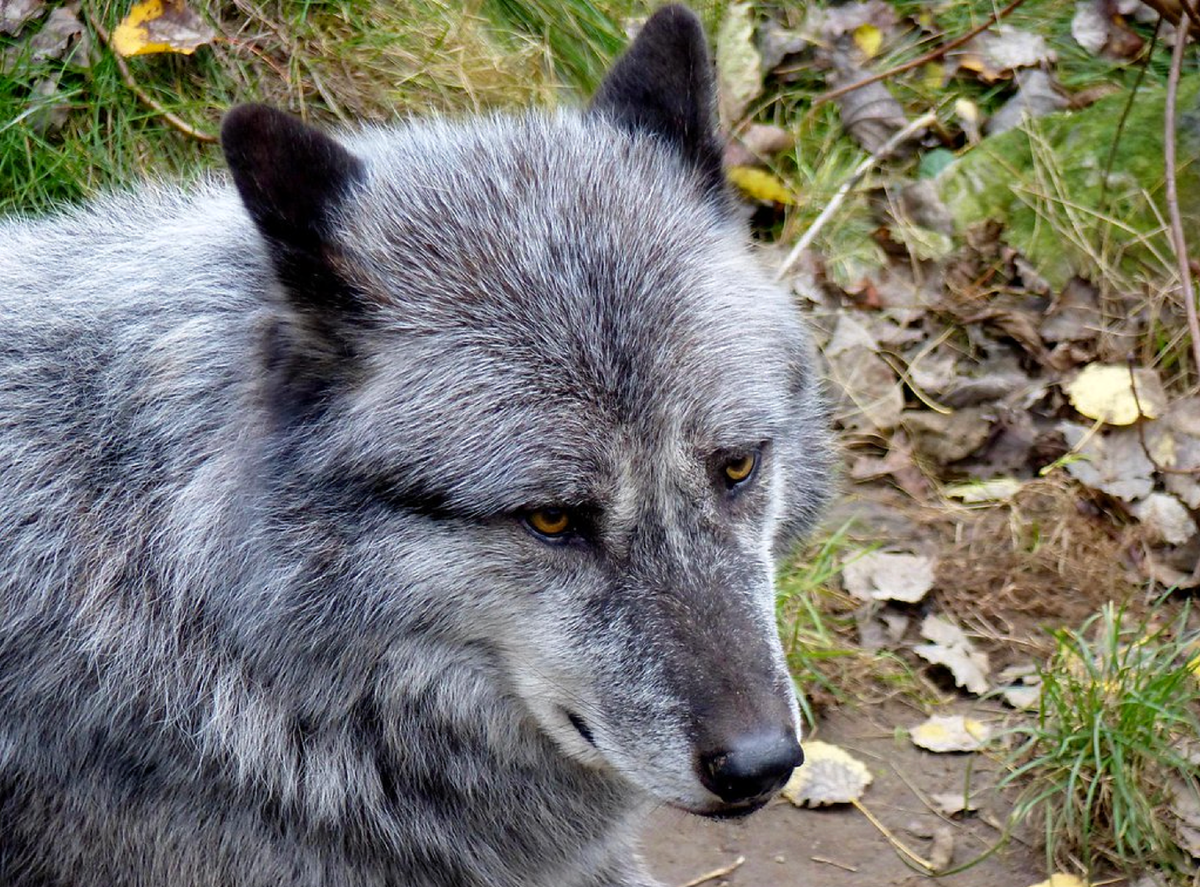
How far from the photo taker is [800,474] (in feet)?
12.1

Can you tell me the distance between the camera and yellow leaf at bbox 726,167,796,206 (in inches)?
266

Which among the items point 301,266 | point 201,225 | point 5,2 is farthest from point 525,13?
point 301,266

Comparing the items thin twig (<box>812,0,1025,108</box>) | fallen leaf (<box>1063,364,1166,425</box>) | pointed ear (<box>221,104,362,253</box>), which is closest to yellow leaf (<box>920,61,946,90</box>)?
thin twig (<box>812,0,1025,108</box>)

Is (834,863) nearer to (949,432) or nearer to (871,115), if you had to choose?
(949,432)

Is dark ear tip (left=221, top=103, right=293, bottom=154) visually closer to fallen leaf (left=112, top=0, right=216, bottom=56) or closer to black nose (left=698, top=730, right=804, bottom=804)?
black nose (left=698, top=730, right=804, bottom=804)

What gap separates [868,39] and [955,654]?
4.04 m

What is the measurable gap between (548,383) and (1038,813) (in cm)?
245

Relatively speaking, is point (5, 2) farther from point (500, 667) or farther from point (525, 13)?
point (500, 667)

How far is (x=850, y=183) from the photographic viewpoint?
6922 mm

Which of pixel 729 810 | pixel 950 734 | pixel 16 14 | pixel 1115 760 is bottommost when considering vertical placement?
pixel 950 734

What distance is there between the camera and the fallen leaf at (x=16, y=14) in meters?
5.40

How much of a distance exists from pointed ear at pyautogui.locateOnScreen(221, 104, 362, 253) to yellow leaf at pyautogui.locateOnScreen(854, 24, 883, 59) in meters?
5.24

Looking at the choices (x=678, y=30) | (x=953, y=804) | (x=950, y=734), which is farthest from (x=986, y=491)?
(x=678, y=30)

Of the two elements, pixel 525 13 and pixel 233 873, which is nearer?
pixel 233 873
